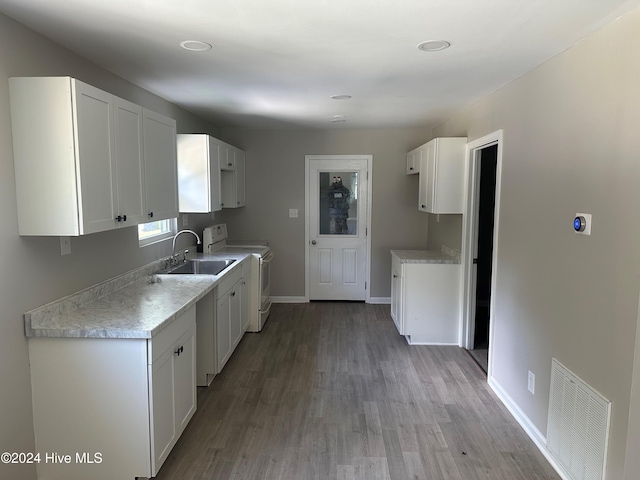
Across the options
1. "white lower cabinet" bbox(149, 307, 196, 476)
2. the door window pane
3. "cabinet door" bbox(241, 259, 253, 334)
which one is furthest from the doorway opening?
"white lower cabinet" bbox(149, 307, 196, 476)

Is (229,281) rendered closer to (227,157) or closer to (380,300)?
(227,157)

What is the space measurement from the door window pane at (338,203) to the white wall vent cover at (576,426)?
3.60m

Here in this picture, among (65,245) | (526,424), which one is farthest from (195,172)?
(526,424)

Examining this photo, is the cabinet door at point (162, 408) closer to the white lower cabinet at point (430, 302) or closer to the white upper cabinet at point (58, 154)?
the white upper cabinet at point (58, 154)

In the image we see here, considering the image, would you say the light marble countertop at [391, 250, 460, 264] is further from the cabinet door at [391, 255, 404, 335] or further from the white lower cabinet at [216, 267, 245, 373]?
the white lower cabinet at [216, 267, 245, 373]

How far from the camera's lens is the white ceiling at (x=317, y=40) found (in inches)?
70.7

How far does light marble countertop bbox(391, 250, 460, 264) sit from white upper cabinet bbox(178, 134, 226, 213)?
81.4 inches

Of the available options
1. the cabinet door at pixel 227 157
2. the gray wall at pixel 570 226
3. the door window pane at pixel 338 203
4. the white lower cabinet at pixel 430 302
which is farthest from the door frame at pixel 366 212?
the gray wall at pixel 570 226

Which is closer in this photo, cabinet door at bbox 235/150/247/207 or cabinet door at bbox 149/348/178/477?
cabinet door at bbox 149/348/178/477

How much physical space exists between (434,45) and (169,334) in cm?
213

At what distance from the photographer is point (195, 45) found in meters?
2.25

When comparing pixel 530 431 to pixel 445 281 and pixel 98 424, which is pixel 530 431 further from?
pixel 98 424

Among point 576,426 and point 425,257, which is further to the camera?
point 425,257

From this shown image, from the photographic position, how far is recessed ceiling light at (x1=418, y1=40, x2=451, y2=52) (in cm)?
219
